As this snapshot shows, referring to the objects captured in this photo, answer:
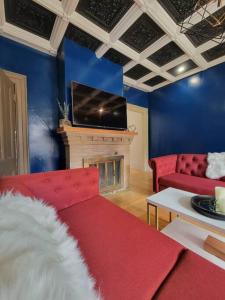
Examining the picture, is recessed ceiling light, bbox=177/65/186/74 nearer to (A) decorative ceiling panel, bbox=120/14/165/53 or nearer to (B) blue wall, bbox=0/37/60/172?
(A) decorative ceiling panel, bbox=120/14/165/53

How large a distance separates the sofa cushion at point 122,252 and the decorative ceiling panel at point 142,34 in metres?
2.59

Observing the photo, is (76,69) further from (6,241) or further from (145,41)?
(6,241)

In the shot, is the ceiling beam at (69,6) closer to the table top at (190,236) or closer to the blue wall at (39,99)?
the blue wall at (39,99)

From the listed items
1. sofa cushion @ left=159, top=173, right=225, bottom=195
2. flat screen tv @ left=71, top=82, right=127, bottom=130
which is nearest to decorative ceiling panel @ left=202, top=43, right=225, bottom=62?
flat screen tv @ left=71, top=82, right=127, bottom=130

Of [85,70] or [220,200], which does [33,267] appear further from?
[85,70]

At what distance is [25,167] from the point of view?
7.85 ft

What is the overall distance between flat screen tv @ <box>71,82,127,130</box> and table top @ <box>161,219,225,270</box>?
1.97 metres

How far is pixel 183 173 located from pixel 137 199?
99cm

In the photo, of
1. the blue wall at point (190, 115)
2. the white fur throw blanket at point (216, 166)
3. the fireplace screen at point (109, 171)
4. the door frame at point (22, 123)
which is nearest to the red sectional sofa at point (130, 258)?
the door frame at point (22, 123)

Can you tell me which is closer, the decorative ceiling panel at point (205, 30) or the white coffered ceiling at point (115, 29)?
the white coffered ceiling at point (115, 29)

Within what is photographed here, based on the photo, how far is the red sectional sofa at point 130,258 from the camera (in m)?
0.58

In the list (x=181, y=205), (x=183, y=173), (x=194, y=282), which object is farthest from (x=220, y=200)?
(x=183, y=173)

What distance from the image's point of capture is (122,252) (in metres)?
0.76

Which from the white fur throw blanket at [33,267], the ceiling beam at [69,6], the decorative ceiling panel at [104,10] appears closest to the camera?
the white fur throw blanket at [33,267]
